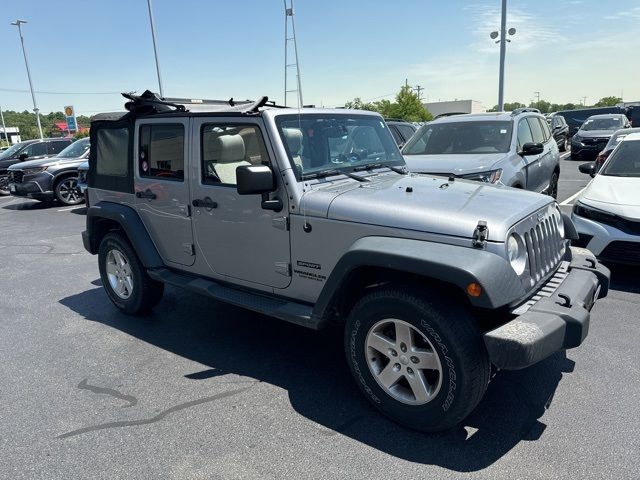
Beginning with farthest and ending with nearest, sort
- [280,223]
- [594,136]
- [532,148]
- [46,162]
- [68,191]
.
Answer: [594,136] < [68,191] < [46,162] < [532,148] < [280,223]

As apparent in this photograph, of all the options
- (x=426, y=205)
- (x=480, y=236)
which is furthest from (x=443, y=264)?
(x=426, y=205)

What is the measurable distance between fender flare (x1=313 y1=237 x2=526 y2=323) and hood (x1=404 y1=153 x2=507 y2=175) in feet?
12.7

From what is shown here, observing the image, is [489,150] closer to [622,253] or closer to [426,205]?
[622,253]

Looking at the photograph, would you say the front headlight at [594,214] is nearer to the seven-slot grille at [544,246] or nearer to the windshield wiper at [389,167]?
the seven-slot grille at [544,246]

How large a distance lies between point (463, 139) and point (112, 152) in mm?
5200

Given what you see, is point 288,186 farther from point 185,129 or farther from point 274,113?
point 185,129

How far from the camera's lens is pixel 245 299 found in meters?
3.78

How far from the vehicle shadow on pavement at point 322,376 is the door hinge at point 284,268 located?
80 cm

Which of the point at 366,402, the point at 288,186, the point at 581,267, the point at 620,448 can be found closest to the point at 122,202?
the point at 288,186

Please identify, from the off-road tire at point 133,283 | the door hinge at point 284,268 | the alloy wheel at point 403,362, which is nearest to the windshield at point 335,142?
the door hinge at point 284,268

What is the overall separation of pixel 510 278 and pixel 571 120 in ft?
103

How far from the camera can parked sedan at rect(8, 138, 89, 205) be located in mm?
12656

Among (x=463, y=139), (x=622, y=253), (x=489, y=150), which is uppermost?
(x=463, y=139)

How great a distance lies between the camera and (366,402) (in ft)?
10.7
